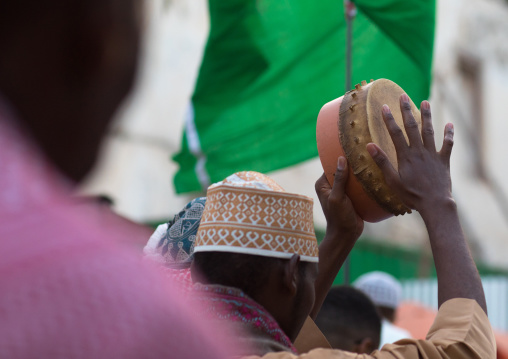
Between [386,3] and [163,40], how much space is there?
8.84 meters

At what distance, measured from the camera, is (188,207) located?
7.23 ft

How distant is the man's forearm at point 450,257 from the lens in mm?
1802

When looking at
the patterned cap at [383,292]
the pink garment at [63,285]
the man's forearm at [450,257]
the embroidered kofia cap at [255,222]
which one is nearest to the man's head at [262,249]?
the embroidered kofia cap at [255,222]

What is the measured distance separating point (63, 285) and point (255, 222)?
43.9 inches

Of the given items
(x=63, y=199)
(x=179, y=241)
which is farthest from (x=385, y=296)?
(x=63, y=199)

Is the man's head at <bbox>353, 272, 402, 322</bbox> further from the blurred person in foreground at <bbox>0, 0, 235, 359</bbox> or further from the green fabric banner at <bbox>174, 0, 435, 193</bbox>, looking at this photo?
the blurred person in foreground at <bbox>0, 0, 235, 359</bbox>

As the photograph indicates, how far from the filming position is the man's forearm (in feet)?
5.91

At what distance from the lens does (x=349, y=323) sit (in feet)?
11.3

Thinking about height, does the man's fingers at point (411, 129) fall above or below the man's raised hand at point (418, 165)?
Answer: above

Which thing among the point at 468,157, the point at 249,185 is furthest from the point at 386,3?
the point at 468,157

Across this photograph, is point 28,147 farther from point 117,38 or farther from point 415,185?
point 415,185

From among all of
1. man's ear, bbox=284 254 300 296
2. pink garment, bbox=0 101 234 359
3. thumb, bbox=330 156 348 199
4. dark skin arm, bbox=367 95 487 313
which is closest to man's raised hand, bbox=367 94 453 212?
dark skin arm, bbox=367 95 487 313

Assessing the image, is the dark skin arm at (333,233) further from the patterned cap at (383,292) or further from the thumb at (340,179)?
the patterned cap at (383,292)

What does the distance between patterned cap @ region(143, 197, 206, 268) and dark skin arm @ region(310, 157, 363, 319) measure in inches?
14.7
